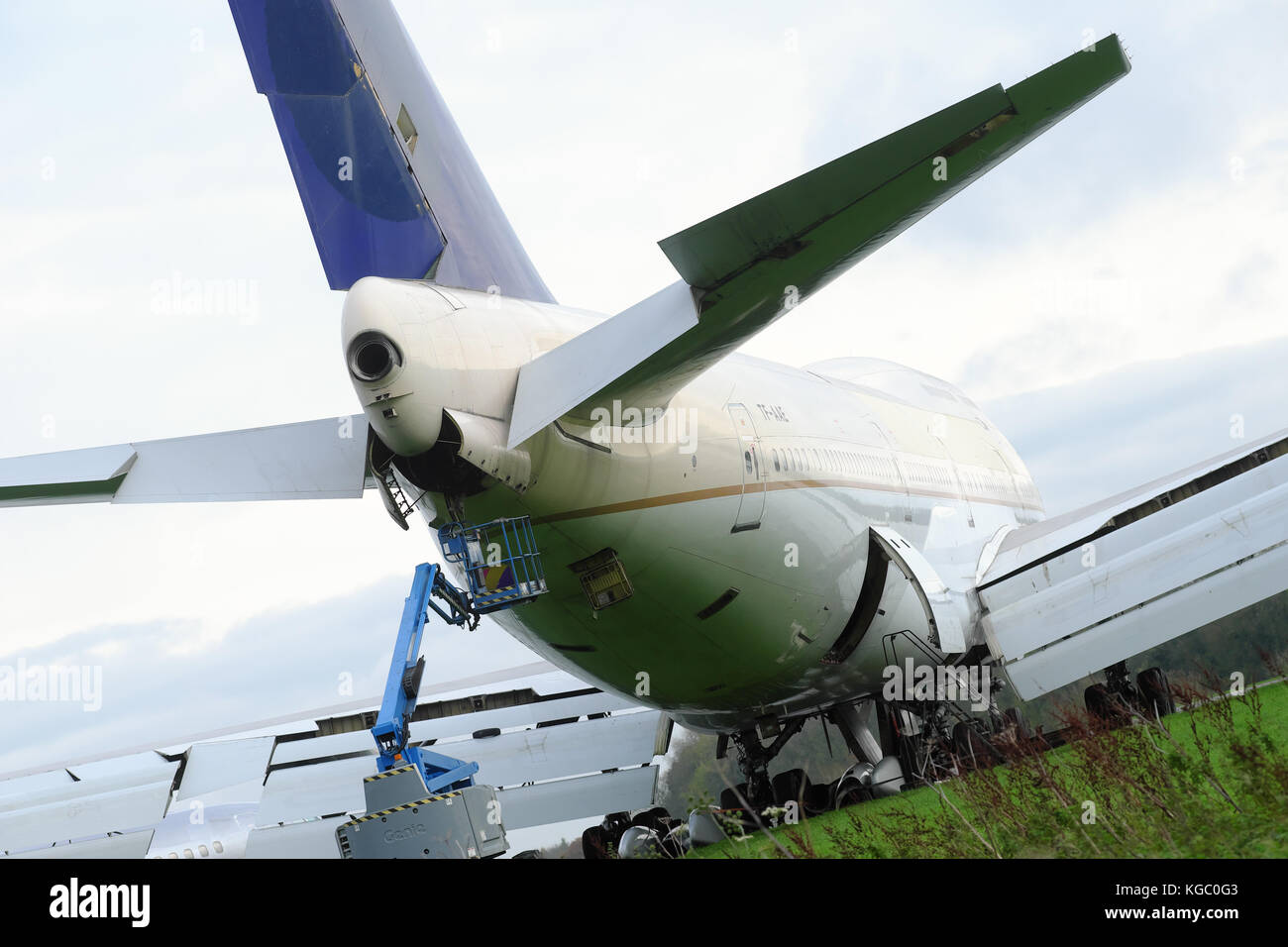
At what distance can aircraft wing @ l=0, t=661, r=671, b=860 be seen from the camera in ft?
33.6

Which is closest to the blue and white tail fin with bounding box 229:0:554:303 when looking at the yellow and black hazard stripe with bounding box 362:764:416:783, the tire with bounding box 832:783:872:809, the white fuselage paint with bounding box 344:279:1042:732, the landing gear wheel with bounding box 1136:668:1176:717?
the white fuselage paint with bounding box 344:279:1042:732

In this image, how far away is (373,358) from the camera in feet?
22.4

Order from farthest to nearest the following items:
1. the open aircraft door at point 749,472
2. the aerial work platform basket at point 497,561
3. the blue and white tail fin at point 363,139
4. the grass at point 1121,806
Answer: the open aircraft door at point 749,472 < the blue and white tail fin at point 363,139 < the aerial work platform basket at point 497,561 < the grass at point 1121,806

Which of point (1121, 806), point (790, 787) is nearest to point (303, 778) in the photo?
point (790, 787)

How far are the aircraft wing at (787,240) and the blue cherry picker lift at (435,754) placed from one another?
42.3 inches

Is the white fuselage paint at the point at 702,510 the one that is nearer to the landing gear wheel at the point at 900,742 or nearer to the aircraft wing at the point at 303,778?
the landing gear wheel at the point at 900,742

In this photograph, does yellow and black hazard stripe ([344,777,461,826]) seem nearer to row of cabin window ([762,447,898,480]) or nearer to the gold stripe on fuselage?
the gold stripe on fuselage

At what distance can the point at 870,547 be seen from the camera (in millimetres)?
11141

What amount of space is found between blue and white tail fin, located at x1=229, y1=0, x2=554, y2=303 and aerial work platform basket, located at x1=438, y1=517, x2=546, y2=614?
208 centimetres

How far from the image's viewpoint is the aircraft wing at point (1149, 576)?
10180 mm

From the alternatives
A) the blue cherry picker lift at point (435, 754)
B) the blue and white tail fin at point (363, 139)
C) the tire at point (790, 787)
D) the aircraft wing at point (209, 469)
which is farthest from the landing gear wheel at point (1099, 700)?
the aircraft wing at point (209, 469)

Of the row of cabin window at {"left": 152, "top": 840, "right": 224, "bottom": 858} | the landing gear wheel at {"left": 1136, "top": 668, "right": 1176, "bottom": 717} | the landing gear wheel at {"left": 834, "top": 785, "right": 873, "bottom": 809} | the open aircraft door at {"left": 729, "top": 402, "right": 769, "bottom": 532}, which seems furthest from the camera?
the landing gear wheel at {"left": 1136, "top": 668, "right": 1176, "bottom": 717}

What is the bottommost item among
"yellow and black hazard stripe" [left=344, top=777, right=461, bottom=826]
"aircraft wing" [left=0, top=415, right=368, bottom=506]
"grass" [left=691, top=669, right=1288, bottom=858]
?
"grass" [left=691, top=669, right=1288, bottom=858]
